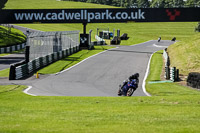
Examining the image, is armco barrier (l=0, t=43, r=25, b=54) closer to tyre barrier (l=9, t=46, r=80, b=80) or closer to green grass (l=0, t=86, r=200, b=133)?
tyre barrier (l=9, t=46, r=80, b=80)

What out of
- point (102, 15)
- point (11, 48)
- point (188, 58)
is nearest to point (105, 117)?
point (188, 58)

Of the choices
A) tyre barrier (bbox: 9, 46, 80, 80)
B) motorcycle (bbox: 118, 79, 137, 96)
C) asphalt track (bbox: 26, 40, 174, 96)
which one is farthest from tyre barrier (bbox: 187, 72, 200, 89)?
tyre barrier (bbox: 9, 46, 80, 80)

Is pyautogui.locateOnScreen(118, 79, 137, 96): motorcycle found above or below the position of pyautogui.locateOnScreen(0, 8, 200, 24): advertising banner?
below

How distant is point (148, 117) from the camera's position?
10.1 meters

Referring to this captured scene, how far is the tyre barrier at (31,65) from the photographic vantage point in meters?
27.0

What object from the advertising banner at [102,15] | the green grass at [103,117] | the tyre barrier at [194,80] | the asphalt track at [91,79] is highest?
the advertising banner at [102,15]

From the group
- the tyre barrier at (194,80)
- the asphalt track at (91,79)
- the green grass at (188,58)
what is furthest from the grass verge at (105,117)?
the green grass at (188,58)

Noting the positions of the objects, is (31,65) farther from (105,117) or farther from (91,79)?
(105,117)

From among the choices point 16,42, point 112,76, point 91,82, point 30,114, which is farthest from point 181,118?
point 16,42

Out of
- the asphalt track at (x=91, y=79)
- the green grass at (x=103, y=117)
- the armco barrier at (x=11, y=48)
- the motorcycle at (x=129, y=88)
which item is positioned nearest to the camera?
the green grass at (x=103, y=117)

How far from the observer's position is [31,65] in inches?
1224

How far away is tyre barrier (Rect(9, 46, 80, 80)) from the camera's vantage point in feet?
88.6

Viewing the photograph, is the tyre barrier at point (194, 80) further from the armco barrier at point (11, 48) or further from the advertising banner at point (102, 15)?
the armco barrier at point (11, 48)

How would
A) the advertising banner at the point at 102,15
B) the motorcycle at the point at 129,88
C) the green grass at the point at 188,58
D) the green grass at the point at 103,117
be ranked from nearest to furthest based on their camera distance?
the green grass at the point at 103,117 < the motorcycle at the point at 129,88 < the green grass at the point at 188,58 < the advertising banner at the point at 102,15
